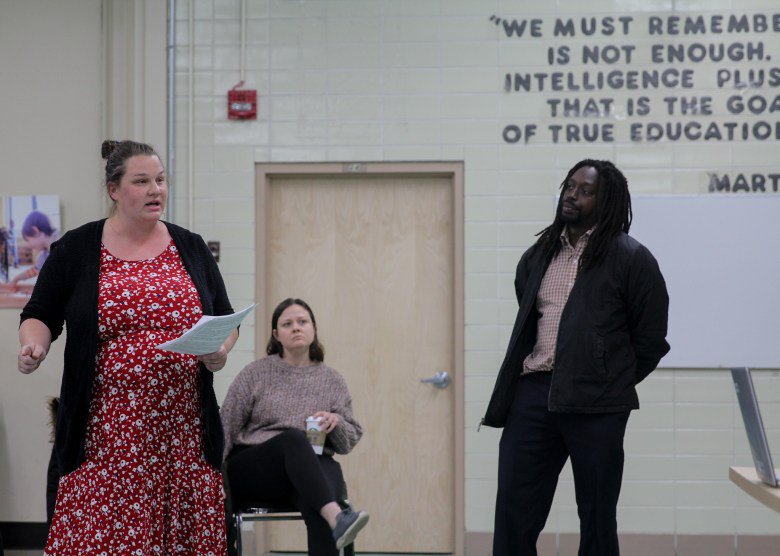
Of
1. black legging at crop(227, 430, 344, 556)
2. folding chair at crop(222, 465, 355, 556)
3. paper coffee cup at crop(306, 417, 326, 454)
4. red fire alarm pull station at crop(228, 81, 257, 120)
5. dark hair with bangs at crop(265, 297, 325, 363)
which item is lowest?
folding chair at crop(222, 465, 355, 556)

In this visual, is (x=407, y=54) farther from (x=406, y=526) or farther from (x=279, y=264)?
(x=406, y=526)

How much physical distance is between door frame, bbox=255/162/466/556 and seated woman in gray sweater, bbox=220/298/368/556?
0.87 metres

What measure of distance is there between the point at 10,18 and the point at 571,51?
111 inches

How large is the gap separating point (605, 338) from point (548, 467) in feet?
1.54

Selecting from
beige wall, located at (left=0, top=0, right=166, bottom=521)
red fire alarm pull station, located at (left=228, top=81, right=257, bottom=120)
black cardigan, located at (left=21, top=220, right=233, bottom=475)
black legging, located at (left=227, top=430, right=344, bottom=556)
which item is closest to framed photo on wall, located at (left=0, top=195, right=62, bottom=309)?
beige wall, located at (left=0, top=0, right=166, bottom=521)

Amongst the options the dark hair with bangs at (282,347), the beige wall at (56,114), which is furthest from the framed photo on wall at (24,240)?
the dark hair with bangs at (282,347)

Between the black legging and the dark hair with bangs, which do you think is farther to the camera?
the dark hair with bangs

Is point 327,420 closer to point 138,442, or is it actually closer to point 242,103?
point 138,442

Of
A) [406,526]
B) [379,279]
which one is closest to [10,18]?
[379,279]

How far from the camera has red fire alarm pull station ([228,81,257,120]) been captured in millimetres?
4754

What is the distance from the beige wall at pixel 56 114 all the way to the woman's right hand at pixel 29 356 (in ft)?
8.35

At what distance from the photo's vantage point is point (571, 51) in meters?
4.69

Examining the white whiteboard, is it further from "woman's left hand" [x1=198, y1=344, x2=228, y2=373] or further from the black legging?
"woman's left hand" [x1=198, y1=344, x2=228, y2=373]

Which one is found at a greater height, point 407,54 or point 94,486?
point 407,54
